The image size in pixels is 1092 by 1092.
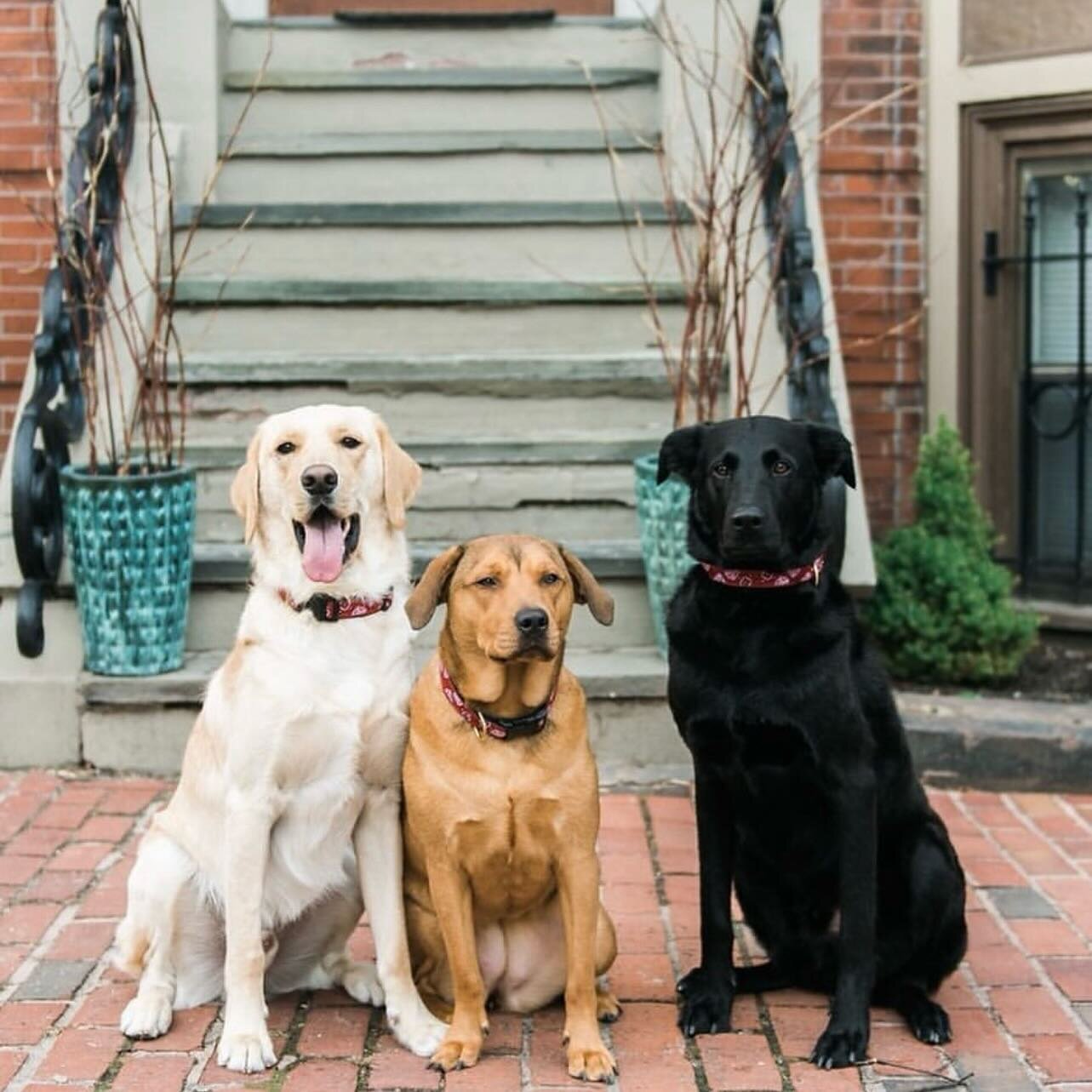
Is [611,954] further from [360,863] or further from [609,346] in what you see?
[609,346]

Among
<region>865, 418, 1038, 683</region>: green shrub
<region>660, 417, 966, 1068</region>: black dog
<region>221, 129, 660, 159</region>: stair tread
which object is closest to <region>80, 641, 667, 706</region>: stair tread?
<region>865, 418, 1038, 683</region>: green shrub

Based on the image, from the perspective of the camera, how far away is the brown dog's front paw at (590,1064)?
341 cm

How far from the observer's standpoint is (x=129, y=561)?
541cm

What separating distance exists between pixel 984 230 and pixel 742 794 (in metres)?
4.36

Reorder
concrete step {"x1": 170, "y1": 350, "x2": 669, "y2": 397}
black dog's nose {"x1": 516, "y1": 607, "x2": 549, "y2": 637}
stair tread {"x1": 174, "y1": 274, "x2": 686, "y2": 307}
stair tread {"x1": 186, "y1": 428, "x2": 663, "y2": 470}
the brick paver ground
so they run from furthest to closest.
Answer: stair tread {"x1": 174, "y1": 274, "x2": 686, "y2": 307} < concrete step {"x1": 170, "y1": 350, "x2": 669, "y2": 397} < stair tread {"x1": 186, "y1": 428, "x2": 663, "y2": 470} < the brick paver ground < black dog's nose {"x1": 516, "y1": 607, "x2": 549, "y2": 637}

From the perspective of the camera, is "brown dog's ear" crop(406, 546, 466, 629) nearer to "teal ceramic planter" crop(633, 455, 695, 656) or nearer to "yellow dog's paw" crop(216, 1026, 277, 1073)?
"yellow dog's paw" crop(216, 1026, 277, 1073)

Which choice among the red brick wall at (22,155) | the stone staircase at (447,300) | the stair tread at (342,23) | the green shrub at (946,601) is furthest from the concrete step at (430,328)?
the stair tread at (342,23)

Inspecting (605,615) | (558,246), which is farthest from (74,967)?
(558,246)

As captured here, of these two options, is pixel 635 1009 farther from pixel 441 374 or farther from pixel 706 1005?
pixel 441 374

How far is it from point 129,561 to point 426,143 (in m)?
2.72

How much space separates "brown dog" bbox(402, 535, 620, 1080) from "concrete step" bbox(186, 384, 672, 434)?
2985mm

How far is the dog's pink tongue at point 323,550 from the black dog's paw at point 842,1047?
1404 mm

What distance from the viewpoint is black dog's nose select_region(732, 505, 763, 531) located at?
3465mm

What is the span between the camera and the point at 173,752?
18.1 ft
